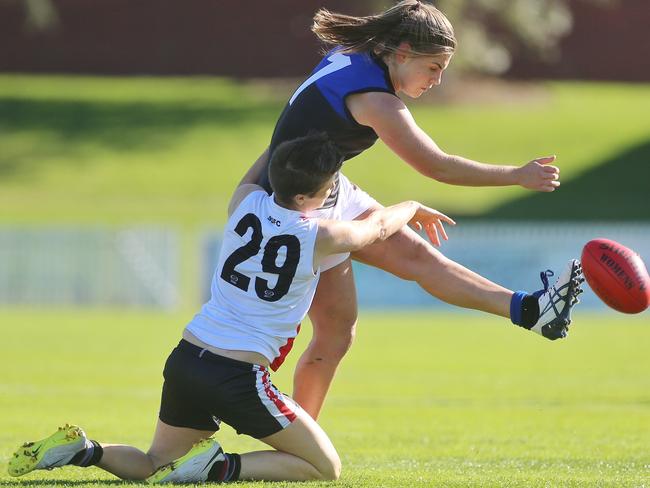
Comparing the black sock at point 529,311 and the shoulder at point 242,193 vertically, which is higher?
the shoulder at point 242,193

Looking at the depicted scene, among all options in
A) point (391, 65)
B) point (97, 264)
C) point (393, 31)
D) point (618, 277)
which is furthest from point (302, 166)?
point (97, 264)

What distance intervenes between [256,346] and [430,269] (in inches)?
43.4

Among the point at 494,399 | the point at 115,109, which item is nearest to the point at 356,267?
the point at 494,399

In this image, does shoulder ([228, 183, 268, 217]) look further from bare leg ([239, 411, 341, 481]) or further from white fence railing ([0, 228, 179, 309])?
white fence railing ([0, 228, 179, 309])

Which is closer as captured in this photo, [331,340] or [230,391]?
[230,391]

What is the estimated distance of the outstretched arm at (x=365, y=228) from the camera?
17.4ft

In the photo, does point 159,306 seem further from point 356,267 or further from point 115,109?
point 115,109

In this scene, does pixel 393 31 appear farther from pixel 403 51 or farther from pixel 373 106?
pixel 373 106

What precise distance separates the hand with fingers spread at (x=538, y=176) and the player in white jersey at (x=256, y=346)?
80cm

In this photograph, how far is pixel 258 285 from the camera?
5293 mm

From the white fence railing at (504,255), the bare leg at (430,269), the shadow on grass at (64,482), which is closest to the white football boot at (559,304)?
the bare leg at (430,269)

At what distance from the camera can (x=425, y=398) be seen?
32.1 ft

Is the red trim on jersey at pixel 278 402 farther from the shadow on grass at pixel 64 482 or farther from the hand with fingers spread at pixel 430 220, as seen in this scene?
the hand with fingers spread at pixel 430 220

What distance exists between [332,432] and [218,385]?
8.62 ft
